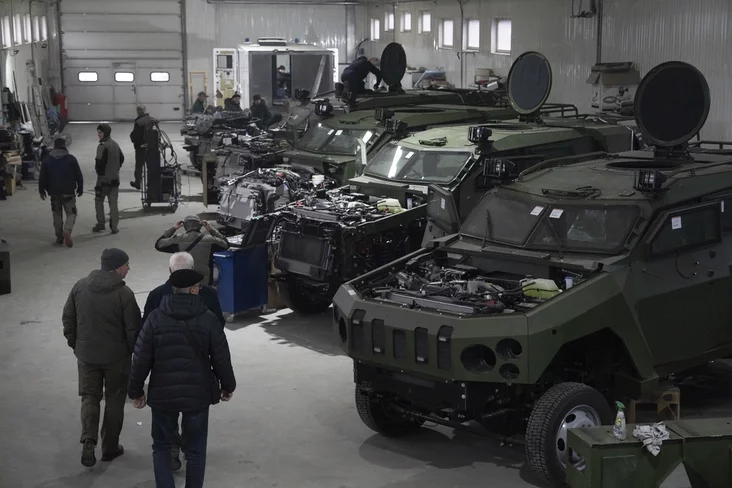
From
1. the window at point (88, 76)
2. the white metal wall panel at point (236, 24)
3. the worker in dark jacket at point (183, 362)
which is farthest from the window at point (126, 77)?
the worker in dark jacket at point (183, 362)

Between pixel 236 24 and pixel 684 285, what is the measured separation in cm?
2973

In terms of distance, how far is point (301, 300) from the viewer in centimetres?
1296

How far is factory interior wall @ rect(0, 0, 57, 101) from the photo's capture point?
2638 centimetres

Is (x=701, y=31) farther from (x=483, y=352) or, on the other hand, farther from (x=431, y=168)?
(x=483, y=352)

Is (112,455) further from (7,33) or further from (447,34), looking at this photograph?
(447,34)

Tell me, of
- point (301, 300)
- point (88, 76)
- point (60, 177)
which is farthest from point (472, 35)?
point (301, 300)

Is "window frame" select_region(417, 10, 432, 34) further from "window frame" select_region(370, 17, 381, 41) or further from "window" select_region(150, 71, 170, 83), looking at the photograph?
"window" select_region(150, 71, 170, 83)

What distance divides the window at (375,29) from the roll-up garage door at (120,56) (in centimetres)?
624

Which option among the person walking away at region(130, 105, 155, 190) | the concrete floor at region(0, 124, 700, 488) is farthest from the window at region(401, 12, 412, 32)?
the concrete floor at region(0, 124, 700, 488)

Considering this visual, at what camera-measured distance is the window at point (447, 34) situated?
92.6 feet

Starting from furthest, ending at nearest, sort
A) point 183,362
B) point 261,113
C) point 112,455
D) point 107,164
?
point 261,113 < point 107,164 < point 112,455 < point 183,362

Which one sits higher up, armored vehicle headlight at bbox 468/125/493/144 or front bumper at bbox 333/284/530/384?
armored vehicle headlight at bbox 468/125/493/144

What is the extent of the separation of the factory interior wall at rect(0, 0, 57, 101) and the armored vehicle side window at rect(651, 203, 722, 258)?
19873mm

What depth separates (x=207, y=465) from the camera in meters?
8.51
